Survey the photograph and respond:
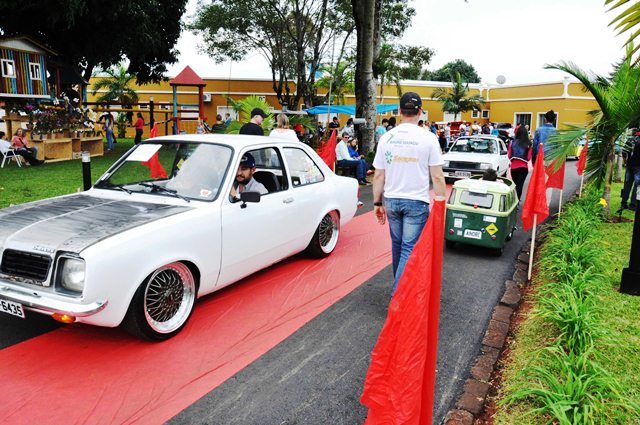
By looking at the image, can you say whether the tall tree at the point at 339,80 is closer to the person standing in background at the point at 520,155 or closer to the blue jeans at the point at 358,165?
the blue jeans at the point at 358,165

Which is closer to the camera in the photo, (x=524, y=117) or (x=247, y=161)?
(x=247, y=161)

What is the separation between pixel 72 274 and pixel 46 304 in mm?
268

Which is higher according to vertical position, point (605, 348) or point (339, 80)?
point (339, 80)

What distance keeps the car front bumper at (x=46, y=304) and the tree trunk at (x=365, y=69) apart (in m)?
13.0

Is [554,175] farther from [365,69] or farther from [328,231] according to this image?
[365,69]

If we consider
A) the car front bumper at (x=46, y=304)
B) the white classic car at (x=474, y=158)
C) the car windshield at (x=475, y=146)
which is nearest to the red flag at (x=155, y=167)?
the car front bumper at (x=46, y=304)

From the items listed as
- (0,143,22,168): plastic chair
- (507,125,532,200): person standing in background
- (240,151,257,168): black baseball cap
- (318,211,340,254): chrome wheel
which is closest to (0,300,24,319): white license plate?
(240,151,257,168): black baseball cap

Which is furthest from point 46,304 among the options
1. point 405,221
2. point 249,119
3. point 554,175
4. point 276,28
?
point 276,28

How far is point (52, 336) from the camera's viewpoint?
13.6 ft

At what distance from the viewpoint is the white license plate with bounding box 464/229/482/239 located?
678cm

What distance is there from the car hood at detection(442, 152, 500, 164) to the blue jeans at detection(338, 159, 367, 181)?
2.37 m

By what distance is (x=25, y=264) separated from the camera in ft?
11.9

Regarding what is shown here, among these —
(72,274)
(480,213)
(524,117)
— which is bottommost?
(480,213)

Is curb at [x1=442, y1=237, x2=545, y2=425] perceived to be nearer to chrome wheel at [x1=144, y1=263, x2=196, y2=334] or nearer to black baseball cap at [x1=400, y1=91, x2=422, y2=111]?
black baseball cap at [x1=400, y1=91, x2=422, y2=111]
